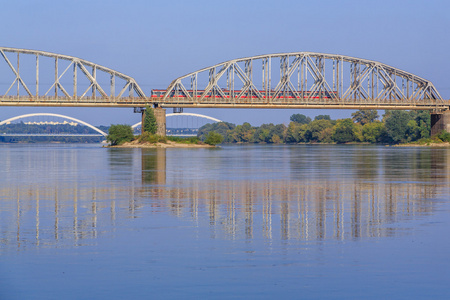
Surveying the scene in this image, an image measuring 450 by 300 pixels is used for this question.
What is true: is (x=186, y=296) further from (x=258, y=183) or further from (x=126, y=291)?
(x=258, y=183)

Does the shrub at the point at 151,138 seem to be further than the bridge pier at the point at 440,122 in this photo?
No

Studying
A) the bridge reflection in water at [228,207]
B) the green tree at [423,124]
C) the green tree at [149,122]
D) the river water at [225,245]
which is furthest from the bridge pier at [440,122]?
the river water at [225,245]

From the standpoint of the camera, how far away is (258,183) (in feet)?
107

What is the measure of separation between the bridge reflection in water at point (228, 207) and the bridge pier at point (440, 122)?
141827 mm

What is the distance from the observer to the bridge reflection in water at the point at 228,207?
1634cm

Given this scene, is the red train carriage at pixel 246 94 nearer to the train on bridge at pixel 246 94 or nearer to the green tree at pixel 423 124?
the train on bridge at pixel 246 94

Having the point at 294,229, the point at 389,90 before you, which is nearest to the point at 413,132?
the point at 389,90

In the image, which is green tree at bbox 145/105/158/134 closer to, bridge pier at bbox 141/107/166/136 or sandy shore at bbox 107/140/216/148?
bridge pier at bbox 141/107/166/136

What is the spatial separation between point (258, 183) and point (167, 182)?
4.79m

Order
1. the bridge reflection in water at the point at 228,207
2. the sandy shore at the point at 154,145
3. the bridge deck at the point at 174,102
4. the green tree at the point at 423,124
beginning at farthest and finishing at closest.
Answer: the green tree at the point at 423,124, the bridge deck at the point at 174,102, the sandy shore at the point at 154,145, the bridge reflection in water at the point at 228,207

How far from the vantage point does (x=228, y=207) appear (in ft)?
71.1

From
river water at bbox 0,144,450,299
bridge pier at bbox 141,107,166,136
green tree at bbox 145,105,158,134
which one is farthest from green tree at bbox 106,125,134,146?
river water at bbox 0,144,450,299

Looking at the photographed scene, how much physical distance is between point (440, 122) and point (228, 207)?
521ft

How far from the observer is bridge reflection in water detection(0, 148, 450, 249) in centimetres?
1634
